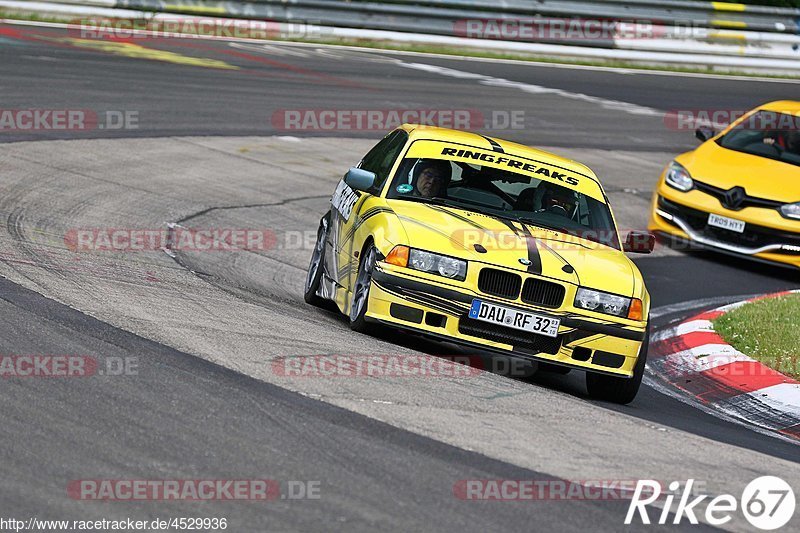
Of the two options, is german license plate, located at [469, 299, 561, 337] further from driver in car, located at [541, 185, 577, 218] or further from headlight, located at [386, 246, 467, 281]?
driver in car, located at [541, 185, 577, 218]

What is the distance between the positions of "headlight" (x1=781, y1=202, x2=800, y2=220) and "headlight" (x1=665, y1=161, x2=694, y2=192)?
3.46 feet

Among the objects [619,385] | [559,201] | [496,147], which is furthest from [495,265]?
[496,147]

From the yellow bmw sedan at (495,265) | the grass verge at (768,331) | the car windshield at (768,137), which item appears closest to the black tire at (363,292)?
the yellow bmw sedan at (495,265)

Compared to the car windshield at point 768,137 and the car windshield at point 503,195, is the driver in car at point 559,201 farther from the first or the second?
the car windshield at point 768,137

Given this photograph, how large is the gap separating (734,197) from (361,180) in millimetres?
6411

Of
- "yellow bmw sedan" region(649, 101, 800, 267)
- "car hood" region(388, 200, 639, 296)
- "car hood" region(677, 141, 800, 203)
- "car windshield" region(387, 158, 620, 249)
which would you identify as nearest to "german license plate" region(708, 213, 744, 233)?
"yellow bmw sedan" region(649, 101, 800, 267)

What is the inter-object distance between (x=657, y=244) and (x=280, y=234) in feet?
15.2

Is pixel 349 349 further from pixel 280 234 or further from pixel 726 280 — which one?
pixel 726 280

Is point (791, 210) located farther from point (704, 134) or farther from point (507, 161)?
point (507, 161)

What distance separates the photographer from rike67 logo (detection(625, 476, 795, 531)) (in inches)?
219

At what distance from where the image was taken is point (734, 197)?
46.9 feet

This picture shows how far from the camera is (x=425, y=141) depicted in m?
9.59

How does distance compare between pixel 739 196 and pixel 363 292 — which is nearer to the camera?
pixel 363 292

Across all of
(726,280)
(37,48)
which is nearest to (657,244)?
(726,280)
